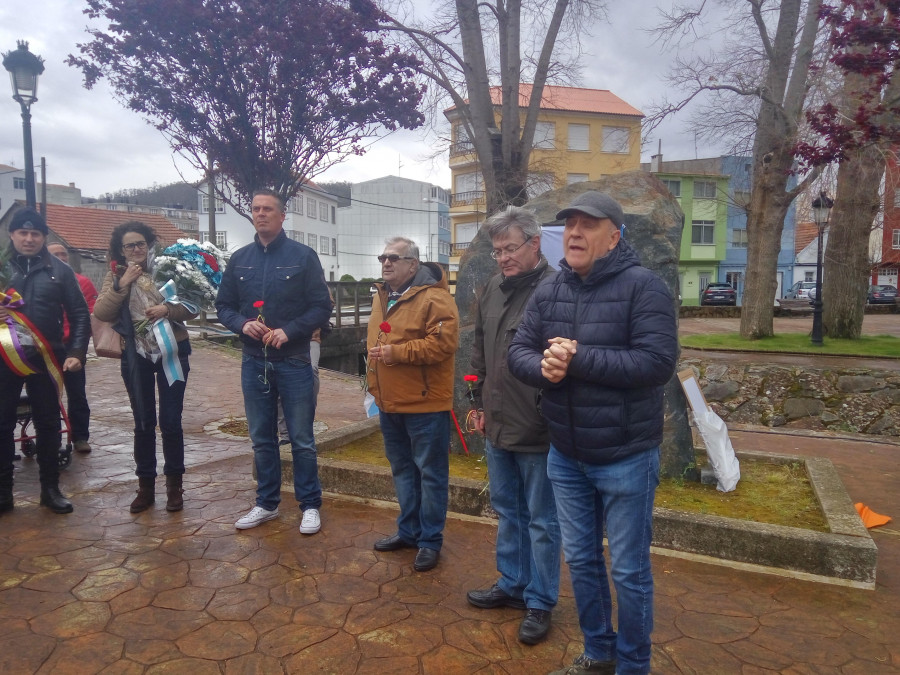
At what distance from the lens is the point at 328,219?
161 feet

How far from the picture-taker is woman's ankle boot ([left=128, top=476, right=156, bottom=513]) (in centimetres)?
457

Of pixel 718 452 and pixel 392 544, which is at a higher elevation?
pixel 718 452

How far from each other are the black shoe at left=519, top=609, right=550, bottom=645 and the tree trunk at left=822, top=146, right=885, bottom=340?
13583mm

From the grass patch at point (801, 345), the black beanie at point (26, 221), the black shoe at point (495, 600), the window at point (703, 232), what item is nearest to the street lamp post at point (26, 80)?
the black beanie at point (26, 221)

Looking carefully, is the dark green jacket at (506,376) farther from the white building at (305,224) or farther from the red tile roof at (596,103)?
the red tile roof at (596,103)

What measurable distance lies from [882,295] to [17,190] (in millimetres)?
64066

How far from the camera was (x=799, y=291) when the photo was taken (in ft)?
136

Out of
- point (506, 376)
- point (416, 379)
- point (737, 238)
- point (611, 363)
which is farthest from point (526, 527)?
point (737, 238)

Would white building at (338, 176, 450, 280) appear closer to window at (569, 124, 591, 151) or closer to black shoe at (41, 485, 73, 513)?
window at (569, 124, 591, 151)

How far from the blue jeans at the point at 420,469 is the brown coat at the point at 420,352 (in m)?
0.10

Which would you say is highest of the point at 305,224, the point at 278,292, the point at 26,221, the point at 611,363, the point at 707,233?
the point at 305,224

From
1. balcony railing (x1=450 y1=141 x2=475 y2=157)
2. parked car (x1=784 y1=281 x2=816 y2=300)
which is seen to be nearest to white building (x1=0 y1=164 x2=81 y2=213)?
balcony railing (x1=450 y1=141 x2=475 y2=157)

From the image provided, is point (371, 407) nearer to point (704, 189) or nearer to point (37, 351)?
point (37, 351)

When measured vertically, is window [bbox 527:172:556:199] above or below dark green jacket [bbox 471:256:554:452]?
above
